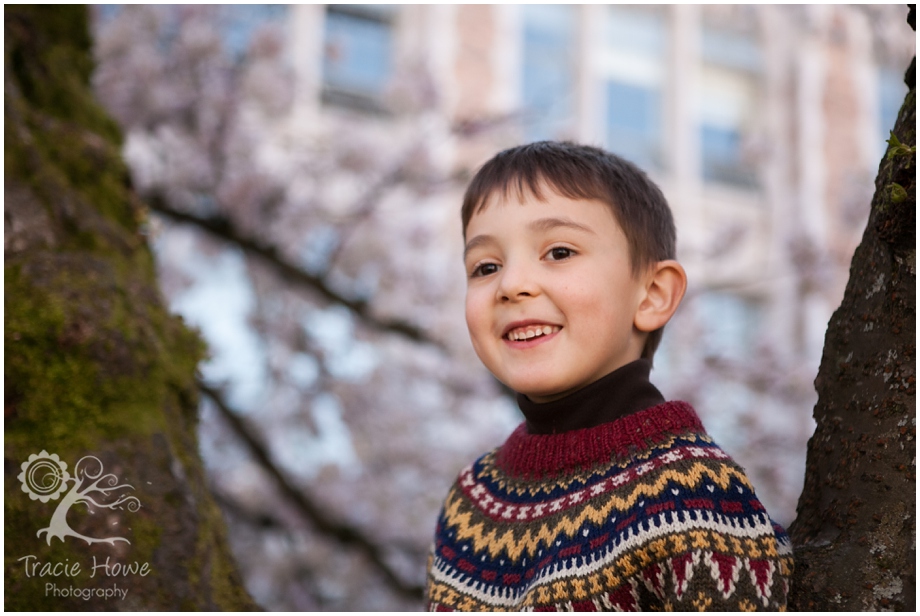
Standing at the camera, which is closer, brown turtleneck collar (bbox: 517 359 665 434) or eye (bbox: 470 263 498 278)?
brown turtleneck collar (bbox: 517 359 665 434)

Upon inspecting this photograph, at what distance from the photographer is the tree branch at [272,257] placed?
3.65 metres

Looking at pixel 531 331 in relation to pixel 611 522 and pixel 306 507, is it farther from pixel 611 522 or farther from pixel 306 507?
pixel 306 507

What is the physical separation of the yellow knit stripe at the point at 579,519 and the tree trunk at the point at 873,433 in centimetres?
15

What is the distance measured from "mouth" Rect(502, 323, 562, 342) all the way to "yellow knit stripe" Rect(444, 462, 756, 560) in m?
0.31

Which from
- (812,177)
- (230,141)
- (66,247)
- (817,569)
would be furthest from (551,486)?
(812,177)

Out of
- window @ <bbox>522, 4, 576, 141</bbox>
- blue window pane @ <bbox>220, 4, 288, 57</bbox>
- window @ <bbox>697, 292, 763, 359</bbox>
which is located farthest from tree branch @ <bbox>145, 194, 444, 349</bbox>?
window @ <bbox>522, 4, 576, 141</bbox>

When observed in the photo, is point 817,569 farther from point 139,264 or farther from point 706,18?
point 706,18

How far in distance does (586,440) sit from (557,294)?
0.25 m

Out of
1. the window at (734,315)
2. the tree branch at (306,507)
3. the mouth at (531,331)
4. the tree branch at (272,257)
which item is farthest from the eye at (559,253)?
the window at (734,315)

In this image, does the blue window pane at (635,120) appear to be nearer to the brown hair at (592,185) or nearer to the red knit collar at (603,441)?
the brown hair at (592,185)

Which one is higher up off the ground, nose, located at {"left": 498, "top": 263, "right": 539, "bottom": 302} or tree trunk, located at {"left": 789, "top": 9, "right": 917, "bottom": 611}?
nose, located at {"left": 498, "top": 263, "right": 539, "bottom": 302}

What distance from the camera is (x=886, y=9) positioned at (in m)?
4.48

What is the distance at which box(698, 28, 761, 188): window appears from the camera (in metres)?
Result: 10.9

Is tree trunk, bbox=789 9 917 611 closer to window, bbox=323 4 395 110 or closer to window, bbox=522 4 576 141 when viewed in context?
window, bbox=323 4 395 110
